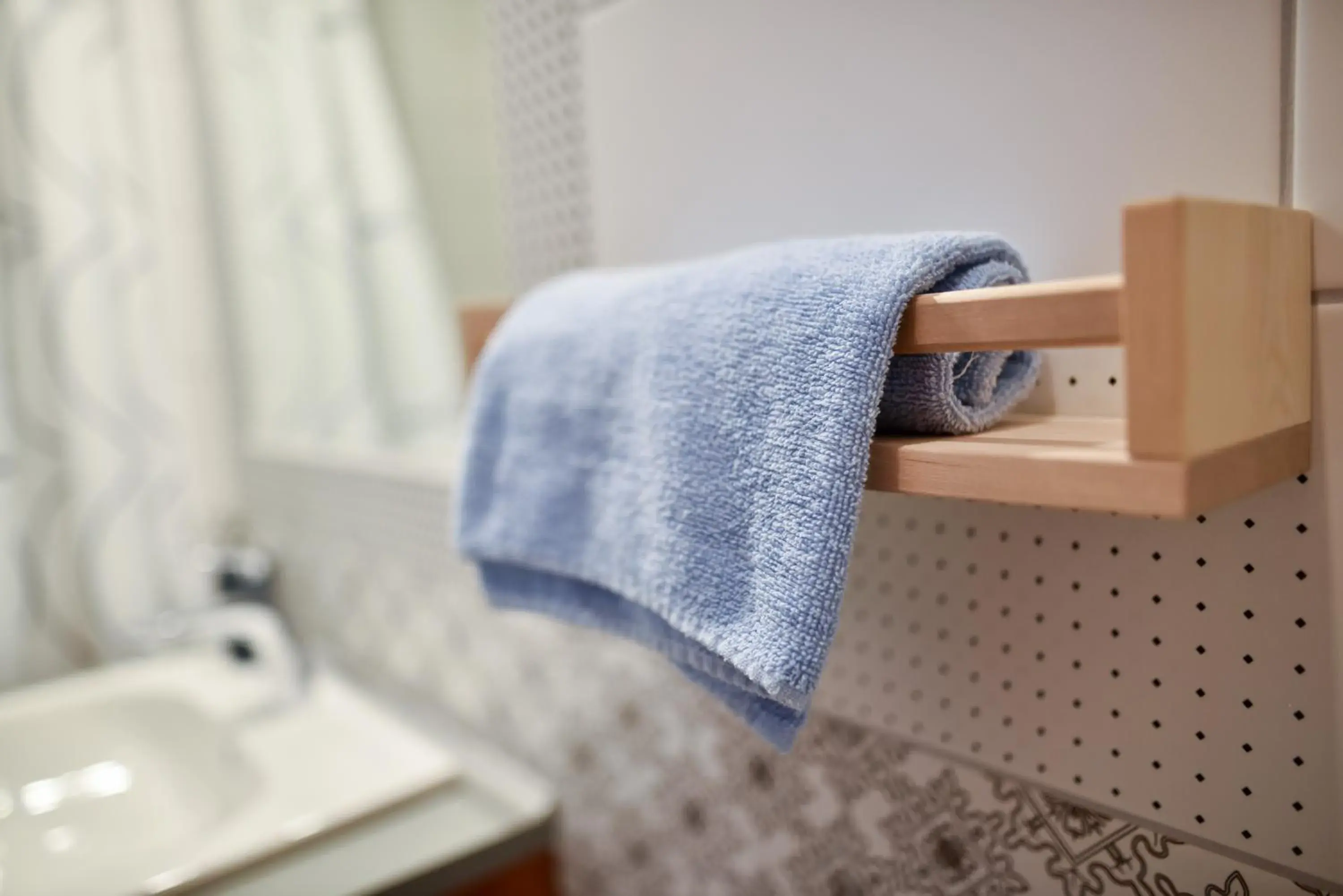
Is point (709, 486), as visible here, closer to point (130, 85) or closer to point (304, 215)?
point (304, 215)

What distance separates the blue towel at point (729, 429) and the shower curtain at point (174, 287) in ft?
2.20

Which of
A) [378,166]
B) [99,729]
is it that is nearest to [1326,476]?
[378,166]

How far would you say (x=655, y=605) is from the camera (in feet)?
1.78

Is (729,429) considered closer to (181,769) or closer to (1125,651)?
(1125,651)

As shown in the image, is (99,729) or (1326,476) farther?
(99,729)

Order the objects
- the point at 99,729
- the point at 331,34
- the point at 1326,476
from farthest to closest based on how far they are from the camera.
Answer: the point at 331,34 → the point at 99,729 → the point at 1326,476

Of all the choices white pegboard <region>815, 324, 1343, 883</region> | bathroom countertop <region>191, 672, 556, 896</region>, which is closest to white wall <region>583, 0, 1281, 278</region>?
white pegboard <region>815, 324, 1343, 883</region>

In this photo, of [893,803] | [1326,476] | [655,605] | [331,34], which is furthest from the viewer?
[331,34]

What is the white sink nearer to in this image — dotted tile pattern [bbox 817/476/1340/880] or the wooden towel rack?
dotted tile pattern [bbox 817/476/1340/880]

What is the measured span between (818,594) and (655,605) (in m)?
0.13

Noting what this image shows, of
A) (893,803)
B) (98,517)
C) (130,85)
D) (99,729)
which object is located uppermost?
(130,85)

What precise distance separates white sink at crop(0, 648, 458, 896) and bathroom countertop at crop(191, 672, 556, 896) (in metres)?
0.02

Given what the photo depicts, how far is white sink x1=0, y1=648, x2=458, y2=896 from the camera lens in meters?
0.85

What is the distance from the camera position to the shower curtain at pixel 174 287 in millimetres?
1183
